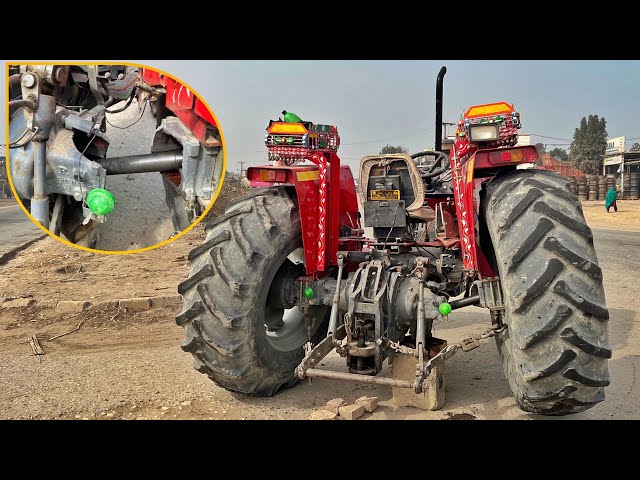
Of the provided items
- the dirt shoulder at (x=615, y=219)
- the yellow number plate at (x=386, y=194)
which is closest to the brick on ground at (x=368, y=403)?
the yellow number plate at (x=386, y=194)

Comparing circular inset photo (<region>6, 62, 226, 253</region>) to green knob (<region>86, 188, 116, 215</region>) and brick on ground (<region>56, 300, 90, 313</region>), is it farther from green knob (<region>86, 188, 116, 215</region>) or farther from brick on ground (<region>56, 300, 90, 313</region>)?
brick on ground (<region>56, 300, 90, 313</region>)

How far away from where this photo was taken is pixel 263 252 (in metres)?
4.07

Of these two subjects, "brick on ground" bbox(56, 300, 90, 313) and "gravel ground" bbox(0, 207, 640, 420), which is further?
"brick on ground" bbox(56, 300, 90, 313)

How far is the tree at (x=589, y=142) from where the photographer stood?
190ft

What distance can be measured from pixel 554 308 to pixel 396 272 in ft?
3.90

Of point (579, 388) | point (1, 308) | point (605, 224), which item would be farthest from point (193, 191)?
point (605, 224)

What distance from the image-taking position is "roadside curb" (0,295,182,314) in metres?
7.19

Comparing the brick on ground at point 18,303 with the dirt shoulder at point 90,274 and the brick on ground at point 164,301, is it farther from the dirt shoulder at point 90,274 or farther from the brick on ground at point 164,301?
the brick on ground at point 164,301

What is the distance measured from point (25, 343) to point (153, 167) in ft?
9.73

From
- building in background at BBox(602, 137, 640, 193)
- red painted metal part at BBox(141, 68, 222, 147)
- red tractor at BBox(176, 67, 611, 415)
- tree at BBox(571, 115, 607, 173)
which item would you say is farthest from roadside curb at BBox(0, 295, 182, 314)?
tree at BBox(571, 115, 607, 173)

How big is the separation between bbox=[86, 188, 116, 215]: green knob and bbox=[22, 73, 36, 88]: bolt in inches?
31.4

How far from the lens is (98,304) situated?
7.20 m

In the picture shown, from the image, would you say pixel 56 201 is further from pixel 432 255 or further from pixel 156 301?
pixel 156 301

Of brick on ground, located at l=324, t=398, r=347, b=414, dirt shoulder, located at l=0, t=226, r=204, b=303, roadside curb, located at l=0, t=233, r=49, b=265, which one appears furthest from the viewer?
roadside curb, located at l=0, t=233, r=49, b=265
